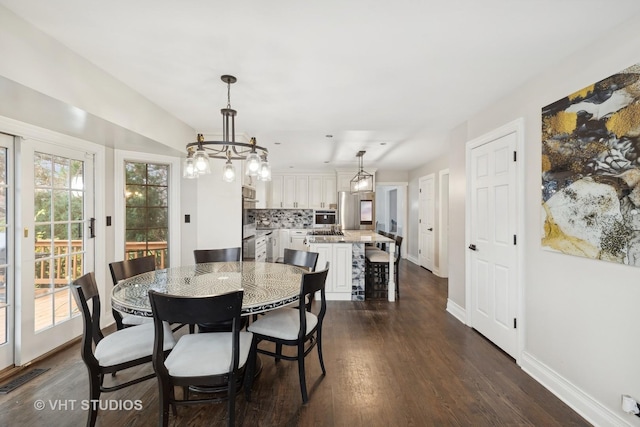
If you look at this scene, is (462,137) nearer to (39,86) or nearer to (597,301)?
(597,301)

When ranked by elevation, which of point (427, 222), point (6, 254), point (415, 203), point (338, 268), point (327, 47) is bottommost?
point (338, 268)

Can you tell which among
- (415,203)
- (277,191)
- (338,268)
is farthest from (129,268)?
(415,203)

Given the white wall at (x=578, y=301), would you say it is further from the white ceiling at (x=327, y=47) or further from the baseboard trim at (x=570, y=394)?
the white ceiling at (x=327, y=47)

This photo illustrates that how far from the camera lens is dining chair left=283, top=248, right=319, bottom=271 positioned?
276 centimetres

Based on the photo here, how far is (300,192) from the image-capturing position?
24.1 ft

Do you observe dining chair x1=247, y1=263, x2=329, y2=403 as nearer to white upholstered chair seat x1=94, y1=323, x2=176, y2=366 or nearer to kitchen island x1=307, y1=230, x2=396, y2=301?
white upholstered chair seat x1=94, y1=323, x2=176, y2=366

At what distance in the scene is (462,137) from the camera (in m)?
3.43

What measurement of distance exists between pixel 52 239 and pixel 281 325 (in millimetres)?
2346

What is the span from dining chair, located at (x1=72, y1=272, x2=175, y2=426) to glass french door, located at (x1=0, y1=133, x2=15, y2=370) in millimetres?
1100

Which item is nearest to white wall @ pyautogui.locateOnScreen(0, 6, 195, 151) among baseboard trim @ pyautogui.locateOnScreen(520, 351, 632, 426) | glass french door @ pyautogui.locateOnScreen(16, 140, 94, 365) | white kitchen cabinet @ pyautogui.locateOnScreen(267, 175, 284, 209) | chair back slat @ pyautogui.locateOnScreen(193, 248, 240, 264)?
glass french door @ pyautogui.locateOnScreen(16, 140, 94, 365)

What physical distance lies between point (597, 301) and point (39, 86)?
3640 mm

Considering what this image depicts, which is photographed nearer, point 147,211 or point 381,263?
point 147,211

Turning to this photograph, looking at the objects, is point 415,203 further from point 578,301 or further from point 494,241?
point 578,301

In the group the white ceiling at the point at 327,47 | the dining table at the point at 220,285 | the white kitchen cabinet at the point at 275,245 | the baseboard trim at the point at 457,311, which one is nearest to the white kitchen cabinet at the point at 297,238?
the white kitchen cabinet at the point at 275,245
